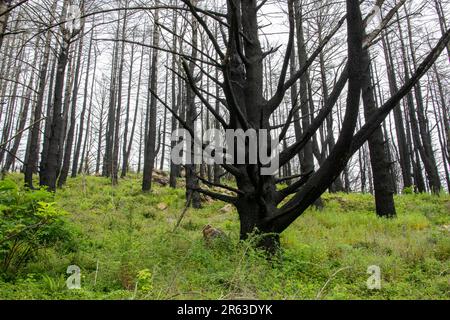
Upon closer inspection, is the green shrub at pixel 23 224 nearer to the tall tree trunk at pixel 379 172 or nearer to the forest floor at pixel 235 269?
the forest floor at pixel 235 269

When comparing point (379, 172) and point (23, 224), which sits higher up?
point (379, 172)

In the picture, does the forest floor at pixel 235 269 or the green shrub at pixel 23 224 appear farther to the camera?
the green shrub at pixel 23 224

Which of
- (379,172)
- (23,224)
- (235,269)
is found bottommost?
(235,269)

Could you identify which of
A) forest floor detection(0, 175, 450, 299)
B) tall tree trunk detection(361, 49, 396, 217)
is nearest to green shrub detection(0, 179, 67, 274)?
forest floor detection(0, 175, 450, 299)

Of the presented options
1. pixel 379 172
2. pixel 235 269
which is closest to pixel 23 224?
pixel 235 269

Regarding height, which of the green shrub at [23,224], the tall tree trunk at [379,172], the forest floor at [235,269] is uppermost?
the tall tree trunk at [379,172]

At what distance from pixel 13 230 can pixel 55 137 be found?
7066mm

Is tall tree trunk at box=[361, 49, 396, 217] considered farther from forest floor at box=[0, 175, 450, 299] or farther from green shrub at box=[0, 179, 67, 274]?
green shrub at box=[0, 179, 67, 274]

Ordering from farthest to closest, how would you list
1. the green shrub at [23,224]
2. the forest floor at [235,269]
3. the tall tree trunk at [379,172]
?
1. the tall tree trunk at [379,172]
2. the green shrub at [23,224]
3. the forest floor at [235,269]

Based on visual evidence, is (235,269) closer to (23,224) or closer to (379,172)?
(23,224)

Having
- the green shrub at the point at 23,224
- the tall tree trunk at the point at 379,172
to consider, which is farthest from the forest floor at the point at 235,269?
the tall tree trunk at the point at 379,172
